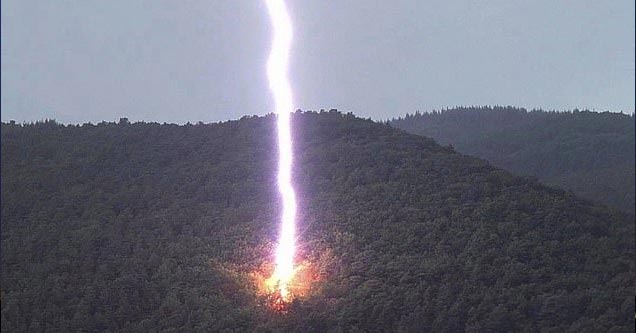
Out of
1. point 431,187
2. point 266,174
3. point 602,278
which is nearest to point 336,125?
point 266,174

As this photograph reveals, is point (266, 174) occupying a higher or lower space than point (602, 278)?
higher

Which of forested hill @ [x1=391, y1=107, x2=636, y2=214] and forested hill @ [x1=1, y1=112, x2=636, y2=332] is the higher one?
forested hill @ [x1=391, y1=107, x2=636, y2=214]

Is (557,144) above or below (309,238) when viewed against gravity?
above

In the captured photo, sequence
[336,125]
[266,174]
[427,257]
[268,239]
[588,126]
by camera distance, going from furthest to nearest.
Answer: [588,126] → [336,125] → [266,174] → [268,239] → [427,257]

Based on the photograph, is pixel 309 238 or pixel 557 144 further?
pixel 557 144

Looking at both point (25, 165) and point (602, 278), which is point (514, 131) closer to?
point (25, 165)
